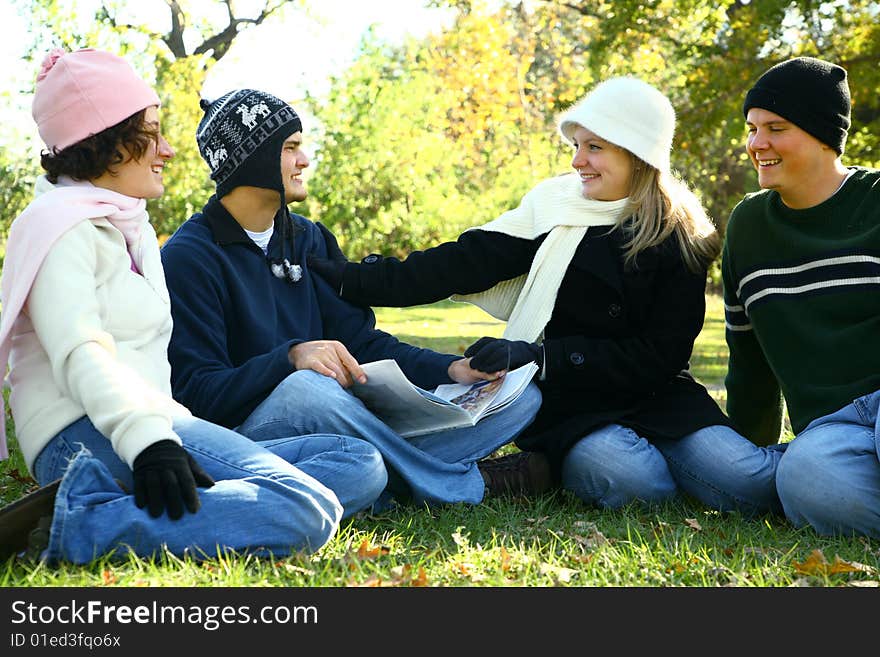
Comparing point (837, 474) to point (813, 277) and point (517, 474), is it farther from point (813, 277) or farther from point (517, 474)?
point (517, 474)

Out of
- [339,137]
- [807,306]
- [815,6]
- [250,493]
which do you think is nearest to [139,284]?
[250,493]

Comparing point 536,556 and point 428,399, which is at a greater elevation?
point 428,399

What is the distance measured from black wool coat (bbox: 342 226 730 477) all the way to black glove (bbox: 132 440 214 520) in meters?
1.48

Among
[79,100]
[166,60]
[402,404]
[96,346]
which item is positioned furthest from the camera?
[166,60]

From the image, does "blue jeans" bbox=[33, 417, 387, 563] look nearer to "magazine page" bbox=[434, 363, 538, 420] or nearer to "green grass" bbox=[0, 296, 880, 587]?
"green grass" bbox=[0, 296, 880, 587]

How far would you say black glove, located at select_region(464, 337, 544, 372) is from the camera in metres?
4.14

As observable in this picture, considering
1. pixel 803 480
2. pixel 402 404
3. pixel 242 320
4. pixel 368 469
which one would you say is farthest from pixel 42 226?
pixel 803 480

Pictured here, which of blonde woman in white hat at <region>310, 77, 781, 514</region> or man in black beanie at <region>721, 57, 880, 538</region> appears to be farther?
blonde woman in white hat at <region>310, 77, 781, 514</region>

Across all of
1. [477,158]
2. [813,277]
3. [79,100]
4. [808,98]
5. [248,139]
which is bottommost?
[477,158]

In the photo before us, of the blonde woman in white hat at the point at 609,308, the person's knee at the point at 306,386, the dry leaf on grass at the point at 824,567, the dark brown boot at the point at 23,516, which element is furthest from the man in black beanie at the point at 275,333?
the dry leaf on grass at the point at 824,567

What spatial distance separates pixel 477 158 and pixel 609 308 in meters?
19.5

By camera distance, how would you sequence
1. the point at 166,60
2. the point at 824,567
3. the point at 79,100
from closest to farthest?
the point at 824,567, the point at 79,100, the point at 166,60

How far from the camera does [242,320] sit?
4.08 m

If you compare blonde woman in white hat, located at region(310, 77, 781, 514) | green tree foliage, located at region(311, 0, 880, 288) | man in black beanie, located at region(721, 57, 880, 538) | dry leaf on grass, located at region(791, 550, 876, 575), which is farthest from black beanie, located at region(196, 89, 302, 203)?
green tree foliage, located at region(311, 0, 880, 288)
